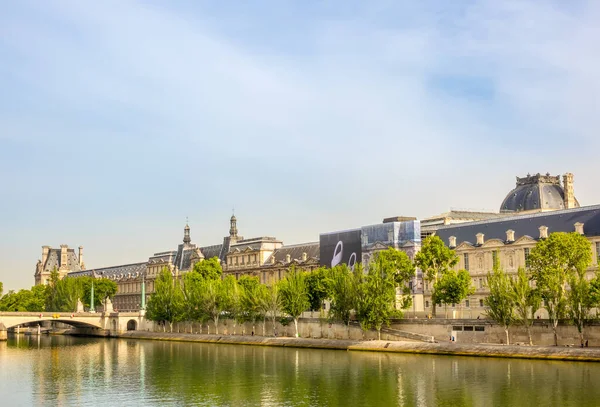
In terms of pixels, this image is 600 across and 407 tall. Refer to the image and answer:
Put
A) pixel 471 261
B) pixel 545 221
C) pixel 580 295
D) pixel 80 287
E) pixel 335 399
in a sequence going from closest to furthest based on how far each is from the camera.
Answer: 1. pixel 335 399
2. pixel 580 295
3. pixel 545 221
4. pixel 471 261
5. pixel 80 287

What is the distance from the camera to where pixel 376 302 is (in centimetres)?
9188

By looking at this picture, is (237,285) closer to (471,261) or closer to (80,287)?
(471,261)

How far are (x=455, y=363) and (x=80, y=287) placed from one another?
116 metres

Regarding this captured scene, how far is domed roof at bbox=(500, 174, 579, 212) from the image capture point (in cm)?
12706

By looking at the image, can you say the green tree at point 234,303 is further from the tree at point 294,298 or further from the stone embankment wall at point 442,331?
the tree at point 294,298

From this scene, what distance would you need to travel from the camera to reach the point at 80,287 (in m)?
171

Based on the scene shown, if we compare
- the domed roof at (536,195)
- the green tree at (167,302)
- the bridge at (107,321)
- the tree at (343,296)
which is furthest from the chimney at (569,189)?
the bridge at (107,321)

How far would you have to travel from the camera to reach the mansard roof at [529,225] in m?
95.3

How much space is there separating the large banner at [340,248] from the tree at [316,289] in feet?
40.8

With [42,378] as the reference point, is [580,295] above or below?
above

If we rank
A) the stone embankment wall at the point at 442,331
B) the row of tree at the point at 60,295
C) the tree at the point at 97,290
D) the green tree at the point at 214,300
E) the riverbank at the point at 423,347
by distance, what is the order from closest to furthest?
1. the riverbank at the point at 423,347
2. the stone embankment wall at the point at 442,331
3. the green tree at the point at 214,300
4. the row of tree at the point at 60,295
5. the tree at the point at 97,290

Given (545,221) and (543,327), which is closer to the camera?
(543,327)

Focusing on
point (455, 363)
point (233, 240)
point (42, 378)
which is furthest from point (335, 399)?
point (233, 240)

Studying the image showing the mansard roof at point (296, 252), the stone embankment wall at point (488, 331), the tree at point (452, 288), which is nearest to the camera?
the stone embankment wall at point (488, 331)
